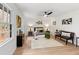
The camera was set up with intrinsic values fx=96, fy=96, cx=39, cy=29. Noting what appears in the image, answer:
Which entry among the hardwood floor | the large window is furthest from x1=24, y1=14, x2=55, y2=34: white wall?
the large window

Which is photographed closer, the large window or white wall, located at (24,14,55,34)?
the large window

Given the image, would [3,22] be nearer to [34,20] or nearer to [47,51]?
[47,51]

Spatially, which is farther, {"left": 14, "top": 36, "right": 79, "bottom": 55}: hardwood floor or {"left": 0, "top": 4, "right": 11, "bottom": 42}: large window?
{"left": 14, "top": 36, "right": 79, "bottom": 55}: hardwood floor

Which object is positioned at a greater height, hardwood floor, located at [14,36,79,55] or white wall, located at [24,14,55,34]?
white wall, located at [24,14,55,34]

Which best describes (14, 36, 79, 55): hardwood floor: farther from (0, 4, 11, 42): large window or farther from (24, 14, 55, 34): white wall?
(24, 14, 55, 34): white wall

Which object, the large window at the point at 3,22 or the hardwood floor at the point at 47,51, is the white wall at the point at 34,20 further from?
the large window at the point at 3,22

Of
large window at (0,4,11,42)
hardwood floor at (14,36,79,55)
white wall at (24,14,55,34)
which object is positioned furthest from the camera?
white wall at (24,14,55,34)

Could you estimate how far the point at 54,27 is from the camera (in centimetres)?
1121

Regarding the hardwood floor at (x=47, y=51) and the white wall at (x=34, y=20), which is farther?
the white wall at (x=34, y=20)

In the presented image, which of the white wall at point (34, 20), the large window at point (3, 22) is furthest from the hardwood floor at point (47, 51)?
the white wall at point (34, 20)

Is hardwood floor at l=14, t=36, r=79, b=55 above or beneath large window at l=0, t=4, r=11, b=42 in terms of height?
beneath

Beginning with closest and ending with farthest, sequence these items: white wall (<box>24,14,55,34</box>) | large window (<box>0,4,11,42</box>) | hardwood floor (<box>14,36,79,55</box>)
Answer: large window (<box>0,4,11,42</box>), hardwood floor (<box>14,36,79,55</box>), white wall (<box>24,14,55,34</box>)

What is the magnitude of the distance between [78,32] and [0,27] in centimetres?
503

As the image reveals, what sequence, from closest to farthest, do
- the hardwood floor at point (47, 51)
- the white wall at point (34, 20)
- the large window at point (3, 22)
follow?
1. the large window at point (3, 22)
2. the hardwood floor at point (47, 51)
3. the white wall at point (34, 20)
